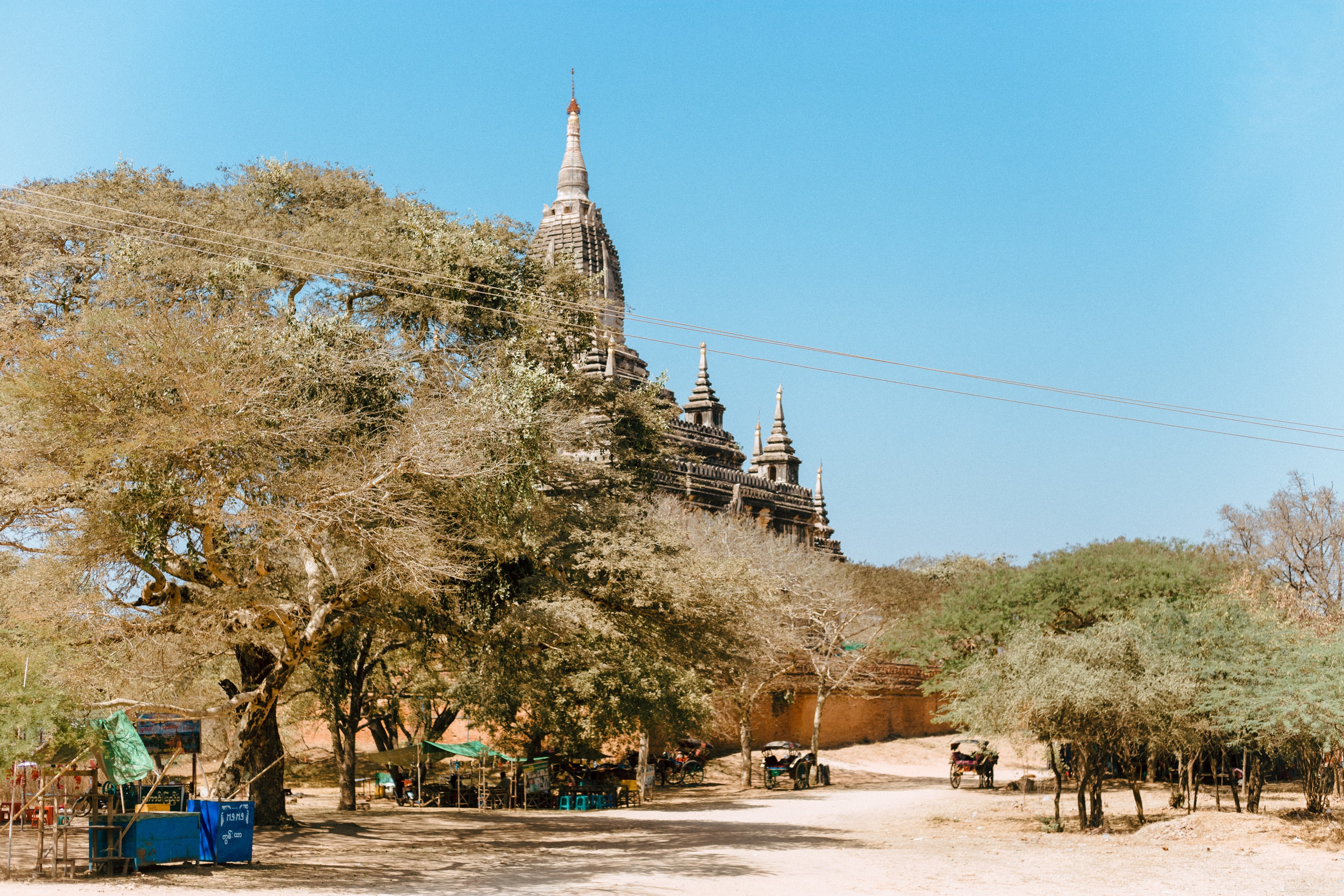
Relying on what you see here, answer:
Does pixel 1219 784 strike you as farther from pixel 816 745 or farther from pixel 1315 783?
pixel 816 745

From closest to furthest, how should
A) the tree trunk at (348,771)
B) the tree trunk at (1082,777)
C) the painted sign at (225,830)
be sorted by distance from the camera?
the painted sign at (225,830) → the tree trunk at (1082,777) → the tree trunk at (348,771)

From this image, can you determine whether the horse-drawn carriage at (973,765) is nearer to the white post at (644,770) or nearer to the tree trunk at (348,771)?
the white post at (644,770)

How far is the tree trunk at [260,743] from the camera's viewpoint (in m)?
18.0

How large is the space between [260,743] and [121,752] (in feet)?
18.3

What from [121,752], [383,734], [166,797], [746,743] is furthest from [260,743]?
[746,743]

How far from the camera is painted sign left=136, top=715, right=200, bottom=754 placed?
1627 centimetres

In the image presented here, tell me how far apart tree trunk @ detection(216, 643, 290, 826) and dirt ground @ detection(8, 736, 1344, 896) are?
615mm

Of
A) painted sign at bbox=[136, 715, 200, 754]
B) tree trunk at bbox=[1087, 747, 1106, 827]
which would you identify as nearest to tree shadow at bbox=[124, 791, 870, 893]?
painted sign at bbox=[136, 715, 200, 754]

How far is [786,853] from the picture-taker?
18859 mm

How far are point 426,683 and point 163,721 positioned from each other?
1570cm

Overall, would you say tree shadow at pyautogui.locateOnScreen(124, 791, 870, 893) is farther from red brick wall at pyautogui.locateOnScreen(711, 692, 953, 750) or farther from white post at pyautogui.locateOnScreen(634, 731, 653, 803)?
red brick wall at pyautogui.locateOnScreen(711, 692, 953, 750)

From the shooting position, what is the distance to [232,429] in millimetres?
15172

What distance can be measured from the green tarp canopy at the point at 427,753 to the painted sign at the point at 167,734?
12850 millimetres

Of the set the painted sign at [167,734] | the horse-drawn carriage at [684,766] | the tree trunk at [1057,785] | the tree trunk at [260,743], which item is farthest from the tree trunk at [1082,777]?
the horse-drawn carriage at [684,766]
